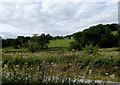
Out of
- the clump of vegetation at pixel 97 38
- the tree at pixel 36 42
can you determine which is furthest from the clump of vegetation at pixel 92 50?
the clump of vegetation at pixel 97 38

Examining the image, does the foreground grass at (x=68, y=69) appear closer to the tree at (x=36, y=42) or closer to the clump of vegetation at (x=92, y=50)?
the clump of vegetation at (x=92, y=50)

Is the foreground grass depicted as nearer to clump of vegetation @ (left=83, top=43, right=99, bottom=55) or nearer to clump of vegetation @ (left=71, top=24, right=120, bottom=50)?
clump of vegetation @ (left=83, top=43, right=99, bottom=55)

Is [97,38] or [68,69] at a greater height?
[97,38]

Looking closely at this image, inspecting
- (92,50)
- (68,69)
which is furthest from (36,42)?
(68,69)

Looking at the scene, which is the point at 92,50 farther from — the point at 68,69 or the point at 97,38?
the point at 97,38

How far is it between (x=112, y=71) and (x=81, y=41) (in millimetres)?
8538

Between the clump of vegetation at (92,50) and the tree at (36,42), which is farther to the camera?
the tree at (36,42)

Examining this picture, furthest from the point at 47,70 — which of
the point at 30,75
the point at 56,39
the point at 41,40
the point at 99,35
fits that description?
the point at 56,39

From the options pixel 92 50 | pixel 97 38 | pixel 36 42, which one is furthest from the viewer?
pixel 97 38

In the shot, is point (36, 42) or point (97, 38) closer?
point (36, 42)

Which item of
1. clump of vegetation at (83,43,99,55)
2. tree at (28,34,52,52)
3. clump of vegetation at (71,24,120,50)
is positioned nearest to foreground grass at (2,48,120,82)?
clump of vegetation at (83,43,99,55)

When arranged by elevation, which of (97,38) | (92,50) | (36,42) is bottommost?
(92,50)

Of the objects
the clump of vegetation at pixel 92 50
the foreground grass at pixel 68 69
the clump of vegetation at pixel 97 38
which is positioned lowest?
the foreground grass at pixel 68 69

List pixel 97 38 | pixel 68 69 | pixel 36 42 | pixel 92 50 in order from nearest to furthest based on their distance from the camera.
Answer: pixel 68 69, pixel 92 50, pixel 36 42, pixel 97 38
